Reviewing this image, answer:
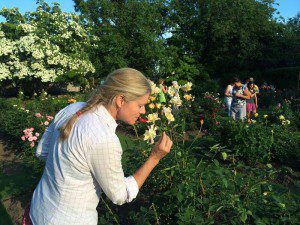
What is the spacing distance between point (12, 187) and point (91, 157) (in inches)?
138

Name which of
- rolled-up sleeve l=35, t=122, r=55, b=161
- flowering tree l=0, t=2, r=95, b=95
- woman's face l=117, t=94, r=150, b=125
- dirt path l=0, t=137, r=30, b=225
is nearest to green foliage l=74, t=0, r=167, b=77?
flowering tree l=0, t=2, r=95, b=95

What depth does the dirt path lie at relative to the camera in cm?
392

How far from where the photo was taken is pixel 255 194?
2211 mm

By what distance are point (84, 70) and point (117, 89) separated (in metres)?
14.3

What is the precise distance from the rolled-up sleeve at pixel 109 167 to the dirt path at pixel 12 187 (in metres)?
2.68

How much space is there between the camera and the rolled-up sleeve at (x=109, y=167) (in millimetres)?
1335

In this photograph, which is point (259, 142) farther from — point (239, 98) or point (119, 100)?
point (119, 100)

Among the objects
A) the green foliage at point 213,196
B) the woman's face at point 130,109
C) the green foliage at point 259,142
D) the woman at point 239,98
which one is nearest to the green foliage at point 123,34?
the woman at point 239,98

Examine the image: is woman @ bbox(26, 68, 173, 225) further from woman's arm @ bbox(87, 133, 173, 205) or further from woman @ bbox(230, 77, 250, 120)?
woman @ bbox(230, 77, 250, 120)

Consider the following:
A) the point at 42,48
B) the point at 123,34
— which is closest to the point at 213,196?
the point at 42,48

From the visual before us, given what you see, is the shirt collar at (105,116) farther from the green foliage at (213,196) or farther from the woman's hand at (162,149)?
the green foliage at (213,196)

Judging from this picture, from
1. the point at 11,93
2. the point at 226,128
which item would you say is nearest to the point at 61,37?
the point at 11,93

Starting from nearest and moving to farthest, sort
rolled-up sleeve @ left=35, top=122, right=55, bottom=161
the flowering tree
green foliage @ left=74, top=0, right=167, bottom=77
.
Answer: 1. rolled-up sleeve @ left=35, top=122, right=55, bottom=161
2. the flowering tree
3. green foliage @ left=74, top=0, right=167, bottom=77

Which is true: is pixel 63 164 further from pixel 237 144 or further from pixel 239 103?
pixel 239 103
